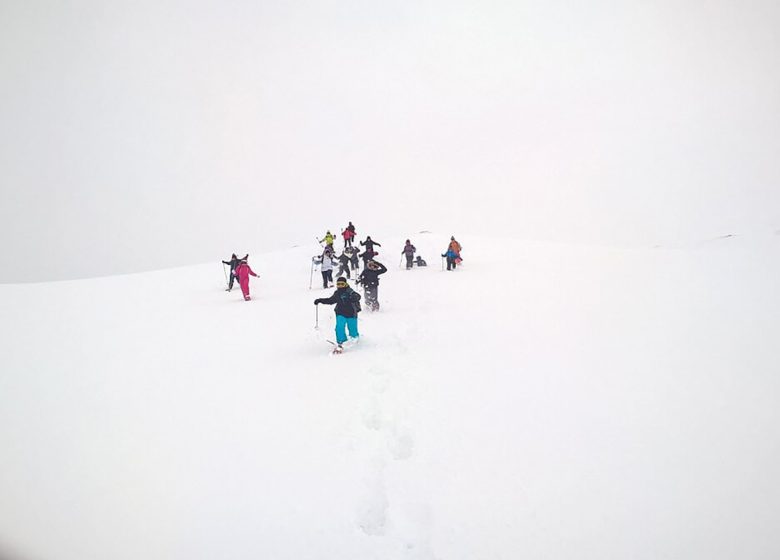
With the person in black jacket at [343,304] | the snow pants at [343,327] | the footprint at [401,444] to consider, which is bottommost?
the footprint at [401,444]

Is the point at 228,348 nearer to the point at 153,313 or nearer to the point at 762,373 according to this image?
the point at 153,313

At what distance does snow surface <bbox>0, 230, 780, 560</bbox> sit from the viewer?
3.93 meters

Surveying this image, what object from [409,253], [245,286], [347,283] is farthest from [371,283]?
[409,253]

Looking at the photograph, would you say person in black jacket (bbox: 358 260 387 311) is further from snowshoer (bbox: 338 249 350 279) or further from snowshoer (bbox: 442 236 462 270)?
snowshoer (bbox: 442 236 462 270)

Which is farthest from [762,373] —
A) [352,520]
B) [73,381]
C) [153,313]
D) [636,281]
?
[153,313]

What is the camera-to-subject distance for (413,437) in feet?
18.1

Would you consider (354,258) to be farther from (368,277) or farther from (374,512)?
(374,512)

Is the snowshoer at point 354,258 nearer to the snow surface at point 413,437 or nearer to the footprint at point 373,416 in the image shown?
the snow surface at point 413,437

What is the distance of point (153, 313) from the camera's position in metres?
14.8

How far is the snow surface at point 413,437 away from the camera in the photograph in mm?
3926

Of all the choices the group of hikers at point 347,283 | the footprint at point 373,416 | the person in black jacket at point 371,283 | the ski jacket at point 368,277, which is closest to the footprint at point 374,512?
the footprint at point 373,416

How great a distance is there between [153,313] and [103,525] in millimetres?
12454

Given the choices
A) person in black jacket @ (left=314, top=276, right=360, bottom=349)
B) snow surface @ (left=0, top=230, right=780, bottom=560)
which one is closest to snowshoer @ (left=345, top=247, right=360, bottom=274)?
snow surface @ (left=0, top=230, right=780, bottom=560)

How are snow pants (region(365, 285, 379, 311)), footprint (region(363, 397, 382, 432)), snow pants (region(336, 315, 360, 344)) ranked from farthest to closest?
snow pants (region(365, 285, 379, 311)), snow pants (region(336, 315, 360, 344)), footprint (region(363, 397, 382, 432))
